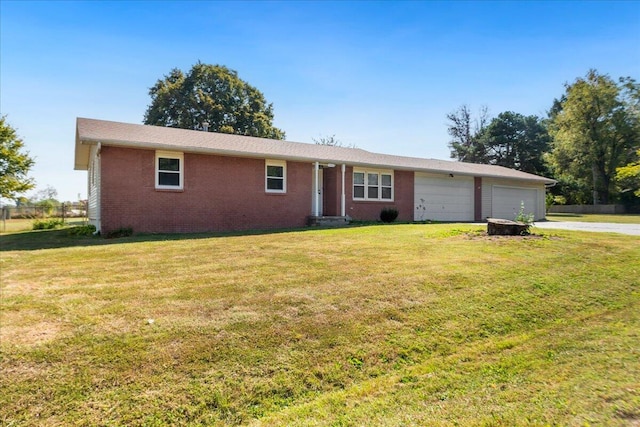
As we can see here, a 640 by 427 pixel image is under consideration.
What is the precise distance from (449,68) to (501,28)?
3091mm

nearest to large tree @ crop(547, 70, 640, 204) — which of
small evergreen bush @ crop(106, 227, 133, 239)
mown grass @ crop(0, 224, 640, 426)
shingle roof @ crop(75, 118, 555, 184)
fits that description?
shingle roof @ crop(75, 118, 555, 184)

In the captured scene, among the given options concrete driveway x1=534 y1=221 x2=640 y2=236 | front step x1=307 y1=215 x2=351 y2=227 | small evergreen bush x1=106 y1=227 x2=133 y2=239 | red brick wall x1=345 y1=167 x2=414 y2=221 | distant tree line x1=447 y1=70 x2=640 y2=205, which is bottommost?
small evergreen bush x1=106 y1=227 x2=133 y2=239

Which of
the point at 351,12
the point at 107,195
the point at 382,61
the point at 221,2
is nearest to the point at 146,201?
the point at 107,195

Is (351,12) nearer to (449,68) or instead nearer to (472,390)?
(449,68)

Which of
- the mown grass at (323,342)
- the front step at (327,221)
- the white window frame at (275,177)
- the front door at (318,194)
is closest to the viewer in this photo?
the mown grass at (323,342)

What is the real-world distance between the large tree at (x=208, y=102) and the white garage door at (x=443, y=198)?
69.2ft

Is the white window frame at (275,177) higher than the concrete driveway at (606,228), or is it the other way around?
the white window frame at (275,177)

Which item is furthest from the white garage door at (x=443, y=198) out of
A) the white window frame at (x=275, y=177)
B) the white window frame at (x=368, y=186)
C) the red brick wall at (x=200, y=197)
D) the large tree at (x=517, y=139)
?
the large tree at (x=517, y=139)

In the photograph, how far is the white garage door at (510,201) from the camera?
21.5m

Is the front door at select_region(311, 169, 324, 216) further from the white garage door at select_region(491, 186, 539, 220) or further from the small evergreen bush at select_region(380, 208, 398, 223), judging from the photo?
the white garage door at select_region(491, 186, 539, 220)

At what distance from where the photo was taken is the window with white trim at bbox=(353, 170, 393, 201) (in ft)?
55.4

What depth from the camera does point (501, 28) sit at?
1048cm

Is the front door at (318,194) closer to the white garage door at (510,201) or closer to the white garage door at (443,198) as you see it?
the white garage door at (443,198)

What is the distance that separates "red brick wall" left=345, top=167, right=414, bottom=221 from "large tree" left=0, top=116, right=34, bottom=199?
1856 centimetres
